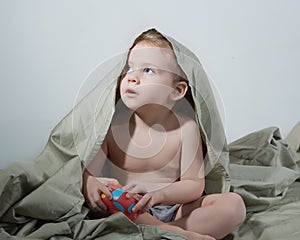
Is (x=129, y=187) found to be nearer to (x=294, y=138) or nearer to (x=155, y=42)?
(x=155, y=42)

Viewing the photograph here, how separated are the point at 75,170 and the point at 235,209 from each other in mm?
295

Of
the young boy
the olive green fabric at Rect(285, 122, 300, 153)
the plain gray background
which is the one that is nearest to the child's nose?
the young boy

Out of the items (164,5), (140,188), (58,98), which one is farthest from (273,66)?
(140,188)

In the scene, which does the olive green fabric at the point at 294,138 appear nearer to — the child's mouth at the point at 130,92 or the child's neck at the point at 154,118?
the child's neck at the point at 154,118

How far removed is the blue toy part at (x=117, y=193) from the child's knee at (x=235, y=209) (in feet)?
0.63

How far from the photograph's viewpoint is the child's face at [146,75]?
1095 mm

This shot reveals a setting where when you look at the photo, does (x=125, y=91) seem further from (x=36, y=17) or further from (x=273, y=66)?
(x=273, y=66)

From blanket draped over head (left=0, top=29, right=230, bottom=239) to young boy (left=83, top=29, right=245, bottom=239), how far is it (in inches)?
1.0

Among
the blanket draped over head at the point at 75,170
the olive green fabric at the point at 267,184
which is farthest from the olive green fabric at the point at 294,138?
the blanket draped over head at the point at 75,170

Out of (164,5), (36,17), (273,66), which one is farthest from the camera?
(273,66)

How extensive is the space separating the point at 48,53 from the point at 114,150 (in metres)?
0.40

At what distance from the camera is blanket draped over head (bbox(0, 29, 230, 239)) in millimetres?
982

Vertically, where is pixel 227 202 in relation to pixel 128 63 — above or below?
below

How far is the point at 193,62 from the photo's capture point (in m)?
1.14
